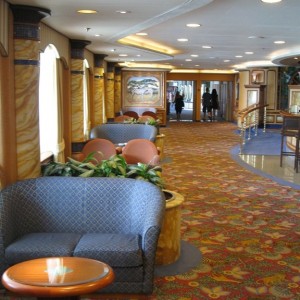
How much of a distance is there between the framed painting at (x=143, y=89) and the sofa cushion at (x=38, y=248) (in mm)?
16788

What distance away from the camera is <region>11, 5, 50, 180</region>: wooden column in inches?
202

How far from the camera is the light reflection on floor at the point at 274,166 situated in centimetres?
942

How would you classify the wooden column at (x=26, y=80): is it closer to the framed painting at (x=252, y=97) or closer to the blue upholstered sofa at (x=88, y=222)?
the blue upholstered sofa at (x=88, y=222)

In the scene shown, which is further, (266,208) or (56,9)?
(266,208)

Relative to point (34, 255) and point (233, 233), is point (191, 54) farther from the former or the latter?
point (34, 255)

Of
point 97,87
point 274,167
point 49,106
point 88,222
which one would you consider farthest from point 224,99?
point 88,222

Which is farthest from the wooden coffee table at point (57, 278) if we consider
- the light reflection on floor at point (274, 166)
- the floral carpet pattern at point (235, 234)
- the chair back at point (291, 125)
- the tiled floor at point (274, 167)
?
the chair back at point (291, 125)

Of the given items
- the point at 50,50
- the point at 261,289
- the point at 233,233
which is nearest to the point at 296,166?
the point at 233,233

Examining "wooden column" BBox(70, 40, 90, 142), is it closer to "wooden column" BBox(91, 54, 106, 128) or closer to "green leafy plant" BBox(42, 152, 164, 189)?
"wooden column" BBox(91, 54, 106, 128)

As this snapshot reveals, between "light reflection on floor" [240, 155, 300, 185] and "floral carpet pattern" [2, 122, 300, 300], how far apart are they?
439 millimetres

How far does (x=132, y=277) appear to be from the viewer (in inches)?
Answer: 151

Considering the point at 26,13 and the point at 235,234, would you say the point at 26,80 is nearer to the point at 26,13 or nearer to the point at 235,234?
the point at 26,13

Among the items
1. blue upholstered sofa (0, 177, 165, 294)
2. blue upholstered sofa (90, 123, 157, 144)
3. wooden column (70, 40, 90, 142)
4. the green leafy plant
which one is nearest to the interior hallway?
blue upholstered sofa (90, 123, 157, 144)

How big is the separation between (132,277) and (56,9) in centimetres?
312
